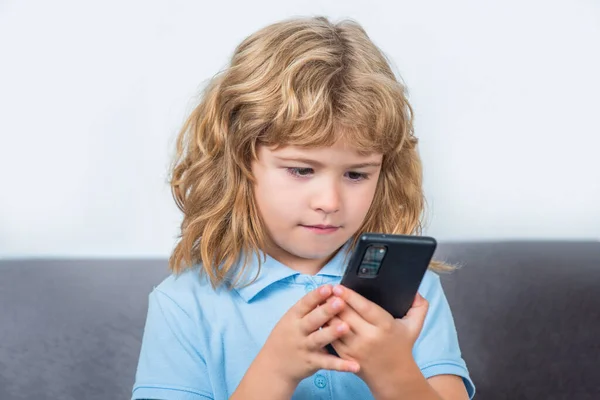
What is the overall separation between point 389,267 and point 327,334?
91 millimetres

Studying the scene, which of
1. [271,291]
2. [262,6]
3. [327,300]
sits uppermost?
[262,6]

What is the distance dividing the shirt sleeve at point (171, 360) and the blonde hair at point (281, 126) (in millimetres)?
62

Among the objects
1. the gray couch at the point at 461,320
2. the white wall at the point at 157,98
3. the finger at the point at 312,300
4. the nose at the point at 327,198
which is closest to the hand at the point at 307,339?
the finger at the point at 312,300

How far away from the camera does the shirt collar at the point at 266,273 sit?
119 centimetres

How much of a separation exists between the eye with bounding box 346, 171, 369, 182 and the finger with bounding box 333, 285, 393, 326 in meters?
0.18

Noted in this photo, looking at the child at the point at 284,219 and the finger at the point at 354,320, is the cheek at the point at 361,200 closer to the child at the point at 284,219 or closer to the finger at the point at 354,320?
the child at the point at 284,219

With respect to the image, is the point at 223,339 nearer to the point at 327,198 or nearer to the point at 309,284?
the point at 309,284

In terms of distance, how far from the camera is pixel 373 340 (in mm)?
990

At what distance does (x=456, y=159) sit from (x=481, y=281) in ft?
0.82

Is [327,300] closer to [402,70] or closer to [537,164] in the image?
[402,70]

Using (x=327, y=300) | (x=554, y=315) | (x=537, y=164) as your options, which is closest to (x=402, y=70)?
(x=537, y=164)

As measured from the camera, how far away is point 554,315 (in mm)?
1585

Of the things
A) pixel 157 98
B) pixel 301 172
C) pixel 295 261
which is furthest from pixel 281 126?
pixel 157 98

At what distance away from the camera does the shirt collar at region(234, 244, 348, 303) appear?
3.90 feet
